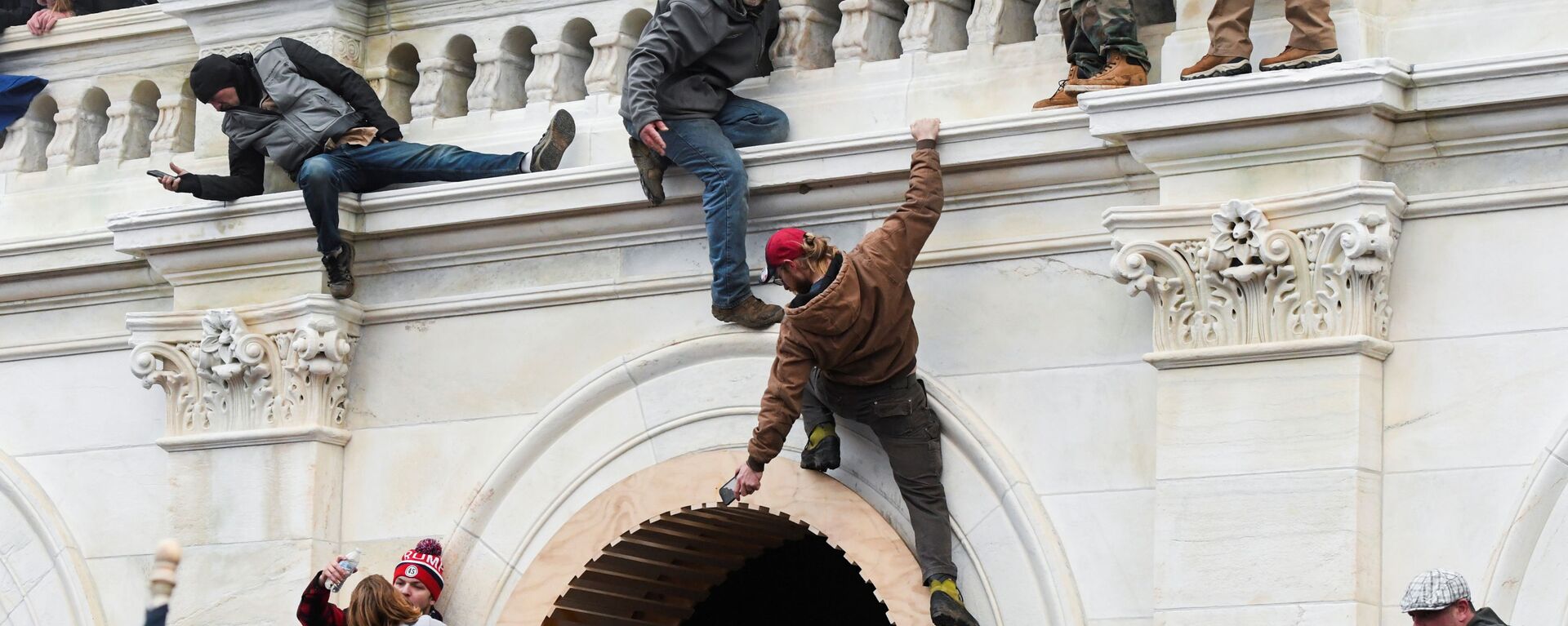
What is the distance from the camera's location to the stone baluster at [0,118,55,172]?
11.9 meters

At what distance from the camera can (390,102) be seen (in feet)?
36.5

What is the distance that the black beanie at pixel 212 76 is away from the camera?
10.7m

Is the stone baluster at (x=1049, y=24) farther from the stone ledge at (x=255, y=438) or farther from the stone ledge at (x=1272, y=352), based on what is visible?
the stone ledge at (x=255, y=438)

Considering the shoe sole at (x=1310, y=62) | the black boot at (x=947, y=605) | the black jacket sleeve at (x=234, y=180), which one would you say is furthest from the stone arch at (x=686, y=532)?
the shoe sole at (x=1310, y=62)

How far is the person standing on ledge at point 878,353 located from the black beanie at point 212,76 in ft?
8.41

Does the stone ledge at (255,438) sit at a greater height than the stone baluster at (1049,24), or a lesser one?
lesser

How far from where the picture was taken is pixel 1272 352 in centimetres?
881

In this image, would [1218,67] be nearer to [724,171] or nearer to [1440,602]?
[724,171]

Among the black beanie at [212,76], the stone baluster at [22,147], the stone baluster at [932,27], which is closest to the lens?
the stone baluster at [932,27]

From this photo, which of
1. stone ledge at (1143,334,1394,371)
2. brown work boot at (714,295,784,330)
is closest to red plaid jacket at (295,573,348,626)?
brown work boot at (714,295,784,330)

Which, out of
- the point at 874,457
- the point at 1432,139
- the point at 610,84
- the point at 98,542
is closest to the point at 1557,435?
the point at 1432,139

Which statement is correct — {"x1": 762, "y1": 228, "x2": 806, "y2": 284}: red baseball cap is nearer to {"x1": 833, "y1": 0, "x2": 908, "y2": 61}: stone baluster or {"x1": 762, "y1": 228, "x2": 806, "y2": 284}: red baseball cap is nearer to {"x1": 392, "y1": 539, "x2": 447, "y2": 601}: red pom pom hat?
{"x1": 833, "y1": 0, "x2": 908, "y2": 61}: stone baluster

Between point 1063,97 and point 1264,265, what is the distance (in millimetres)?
983

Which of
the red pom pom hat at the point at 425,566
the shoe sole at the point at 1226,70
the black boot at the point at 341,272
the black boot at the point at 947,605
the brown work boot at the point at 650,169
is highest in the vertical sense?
the shoe sole at the point at 1226,70
